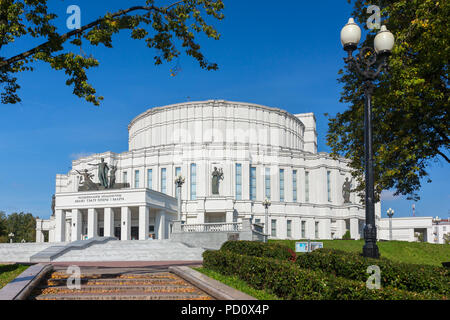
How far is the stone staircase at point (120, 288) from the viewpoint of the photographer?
33.3 ft

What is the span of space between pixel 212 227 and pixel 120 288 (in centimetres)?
2535

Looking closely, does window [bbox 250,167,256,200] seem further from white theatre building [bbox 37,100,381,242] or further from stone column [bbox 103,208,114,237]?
stone column [bbox 103,208,114,237]

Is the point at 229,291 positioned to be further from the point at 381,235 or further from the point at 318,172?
the point at 381,235

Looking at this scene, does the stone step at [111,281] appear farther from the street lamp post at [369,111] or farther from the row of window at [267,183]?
the row of window at [267,183]

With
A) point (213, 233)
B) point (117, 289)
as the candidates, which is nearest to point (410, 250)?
point (213, 233)

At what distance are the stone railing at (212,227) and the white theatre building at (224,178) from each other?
14.9m

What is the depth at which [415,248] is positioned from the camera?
35406 mm

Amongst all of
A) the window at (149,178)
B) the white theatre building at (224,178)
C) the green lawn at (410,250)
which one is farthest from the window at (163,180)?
the green lawn at (410,250)

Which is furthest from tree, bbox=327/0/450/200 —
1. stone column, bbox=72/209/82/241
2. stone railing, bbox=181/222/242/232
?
stone column, bbox=72/209/82/241

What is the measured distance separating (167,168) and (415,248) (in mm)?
38424

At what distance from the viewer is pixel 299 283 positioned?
842 cm
